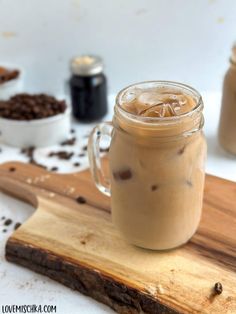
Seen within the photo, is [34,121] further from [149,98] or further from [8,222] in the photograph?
[149,98]

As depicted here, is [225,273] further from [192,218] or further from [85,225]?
[85,225]

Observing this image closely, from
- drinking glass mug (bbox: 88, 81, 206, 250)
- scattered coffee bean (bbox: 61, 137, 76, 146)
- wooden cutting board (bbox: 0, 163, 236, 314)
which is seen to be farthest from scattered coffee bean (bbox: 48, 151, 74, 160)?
drinking glass mug (bbox: 88, 81, 206, 250)

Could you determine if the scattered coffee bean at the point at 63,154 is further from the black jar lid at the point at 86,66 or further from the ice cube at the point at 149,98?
the ice cube at the point at 149,98

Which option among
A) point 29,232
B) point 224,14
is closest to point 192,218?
point 29,232

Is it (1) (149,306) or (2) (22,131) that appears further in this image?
(2) (22,131)

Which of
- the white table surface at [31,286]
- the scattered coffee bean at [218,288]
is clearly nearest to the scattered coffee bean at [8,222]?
the white table surface at [31,286]

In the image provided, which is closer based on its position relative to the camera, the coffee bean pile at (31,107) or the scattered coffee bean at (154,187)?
the scattered coffee bean at (154,187)

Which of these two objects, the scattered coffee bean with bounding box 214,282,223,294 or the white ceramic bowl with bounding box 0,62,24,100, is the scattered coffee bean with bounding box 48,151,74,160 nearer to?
the white ceramic bowl with bounding box 0,62,24,100
